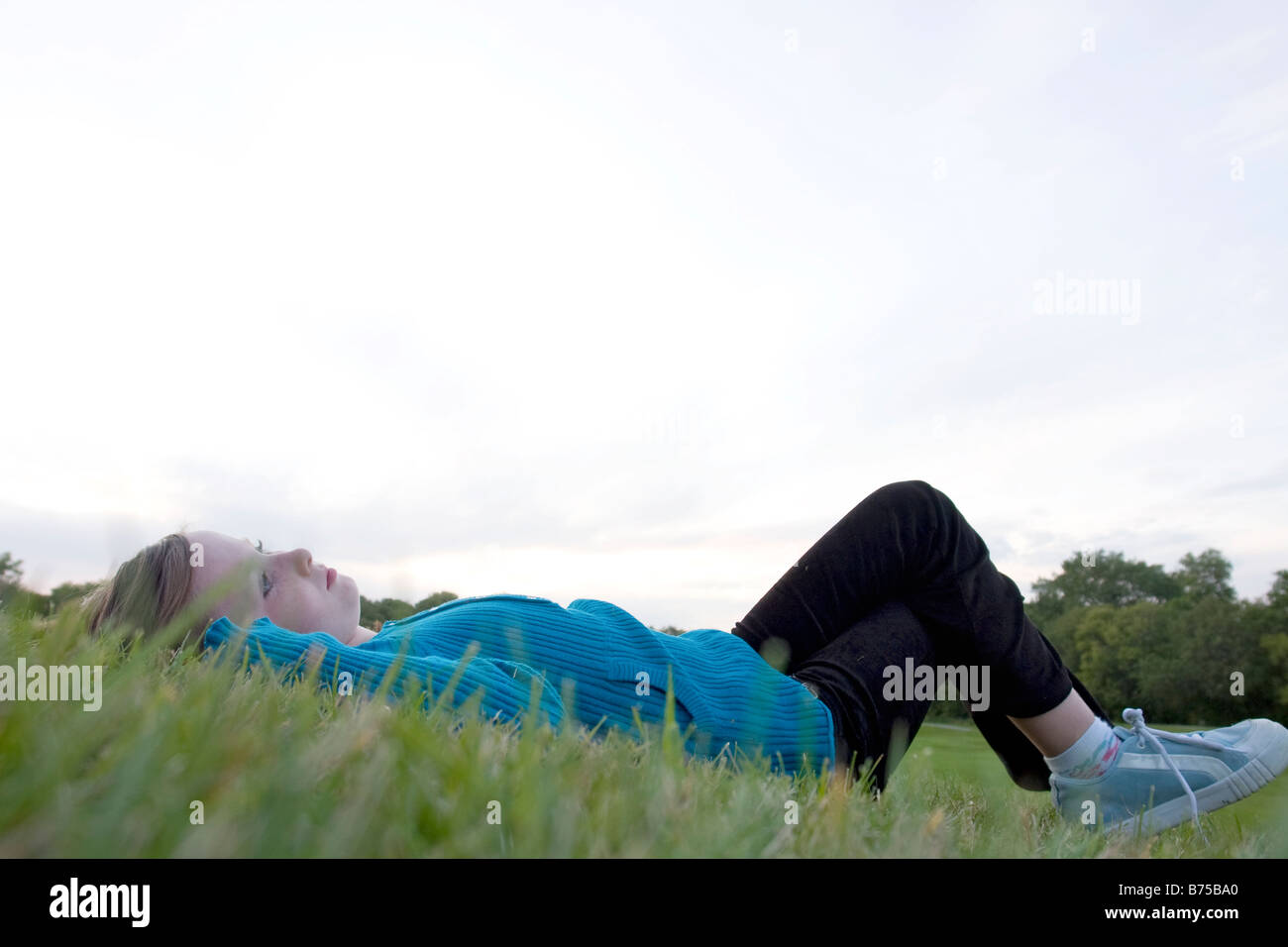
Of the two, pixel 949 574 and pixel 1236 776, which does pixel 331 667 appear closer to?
pixel 949 574

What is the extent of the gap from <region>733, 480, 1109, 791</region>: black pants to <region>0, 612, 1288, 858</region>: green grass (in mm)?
1126

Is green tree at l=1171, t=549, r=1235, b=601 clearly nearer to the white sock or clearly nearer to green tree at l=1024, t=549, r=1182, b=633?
green tree at l=1024, t=549, r=1182, b=633

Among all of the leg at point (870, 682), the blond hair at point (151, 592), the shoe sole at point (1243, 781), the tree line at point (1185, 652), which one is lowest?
the tree line at point (1185, 652)

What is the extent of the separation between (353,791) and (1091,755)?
2.42 m

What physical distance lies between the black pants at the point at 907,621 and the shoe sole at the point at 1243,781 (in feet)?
1.26

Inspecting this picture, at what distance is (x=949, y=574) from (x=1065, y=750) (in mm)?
644

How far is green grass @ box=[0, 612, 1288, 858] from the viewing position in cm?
72

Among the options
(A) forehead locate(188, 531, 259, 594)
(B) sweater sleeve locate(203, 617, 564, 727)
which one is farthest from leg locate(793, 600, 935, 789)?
(A) forehead locate(188, 531, 259, 594)

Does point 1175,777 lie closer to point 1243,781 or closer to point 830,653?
point 1243,781

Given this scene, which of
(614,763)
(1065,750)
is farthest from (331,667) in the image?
(1065,750)

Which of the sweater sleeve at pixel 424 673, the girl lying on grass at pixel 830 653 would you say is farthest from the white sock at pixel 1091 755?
the sweater sleeve at pixel 424 673

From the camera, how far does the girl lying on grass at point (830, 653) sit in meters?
2.22

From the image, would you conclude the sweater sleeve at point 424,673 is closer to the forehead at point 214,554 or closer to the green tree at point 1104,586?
the forehead at point 214,554

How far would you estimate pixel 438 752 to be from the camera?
3.12 feet
